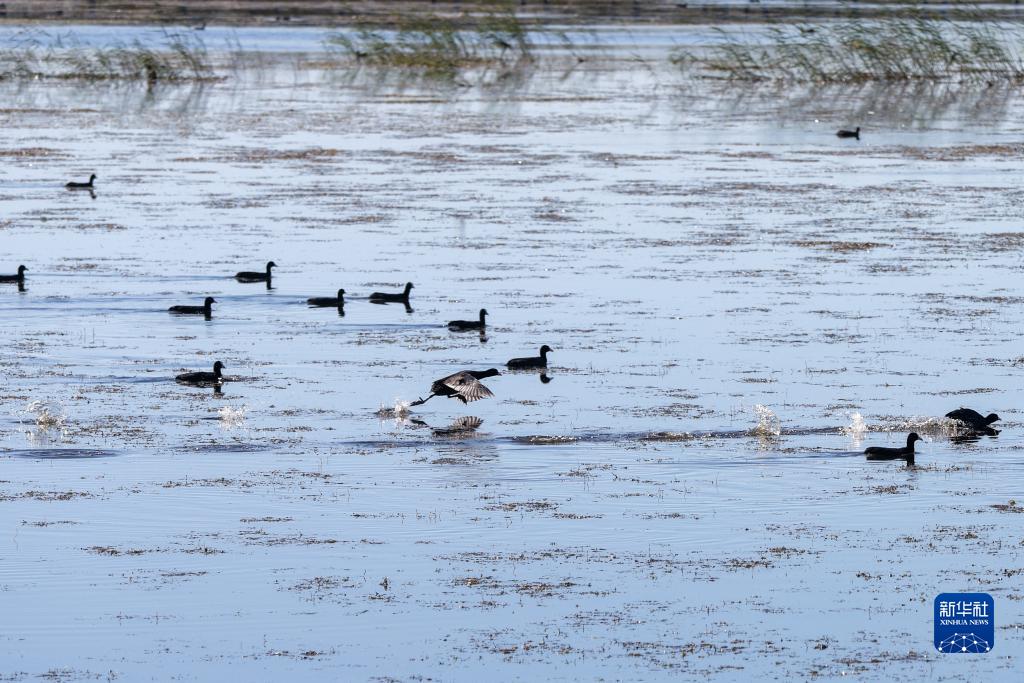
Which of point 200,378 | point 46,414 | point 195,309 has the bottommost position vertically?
point 46,414

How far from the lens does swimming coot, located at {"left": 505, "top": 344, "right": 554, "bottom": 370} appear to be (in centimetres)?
1905

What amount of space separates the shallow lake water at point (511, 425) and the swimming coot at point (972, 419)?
210 mm

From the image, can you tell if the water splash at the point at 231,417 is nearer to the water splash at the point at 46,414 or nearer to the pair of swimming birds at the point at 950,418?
the water splash at the point at 46,414

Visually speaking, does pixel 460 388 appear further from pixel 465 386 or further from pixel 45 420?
pixel 45 420

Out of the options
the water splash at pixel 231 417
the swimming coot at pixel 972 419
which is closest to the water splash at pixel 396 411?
the water splash at pixel 231 417

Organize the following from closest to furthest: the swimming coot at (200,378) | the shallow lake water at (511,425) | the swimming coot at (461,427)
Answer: the shallow lake water at (511,425) < the swimming coot at (461,427) < the swimming coot at (200,378)

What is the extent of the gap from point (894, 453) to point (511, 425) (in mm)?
3502

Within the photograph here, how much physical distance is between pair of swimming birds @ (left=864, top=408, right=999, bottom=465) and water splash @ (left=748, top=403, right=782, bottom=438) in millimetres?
916

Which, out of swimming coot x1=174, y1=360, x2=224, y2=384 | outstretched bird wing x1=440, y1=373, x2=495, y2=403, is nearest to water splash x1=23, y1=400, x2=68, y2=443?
swimming coot x1=174, y1=360, x2=224, y2=384

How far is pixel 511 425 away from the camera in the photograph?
17141mm

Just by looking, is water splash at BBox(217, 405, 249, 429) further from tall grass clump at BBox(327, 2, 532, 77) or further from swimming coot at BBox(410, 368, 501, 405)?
tall grass clump at BBox(327, 2, 532, 77)

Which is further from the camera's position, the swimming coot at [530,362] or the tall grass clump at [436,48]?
the tall grass clump at [436,48]

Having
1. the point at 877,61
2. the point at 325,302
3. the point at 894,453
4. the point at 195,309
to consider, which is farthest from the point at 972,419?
the point at 877,61

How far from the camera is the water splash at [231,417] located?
55.3ft
